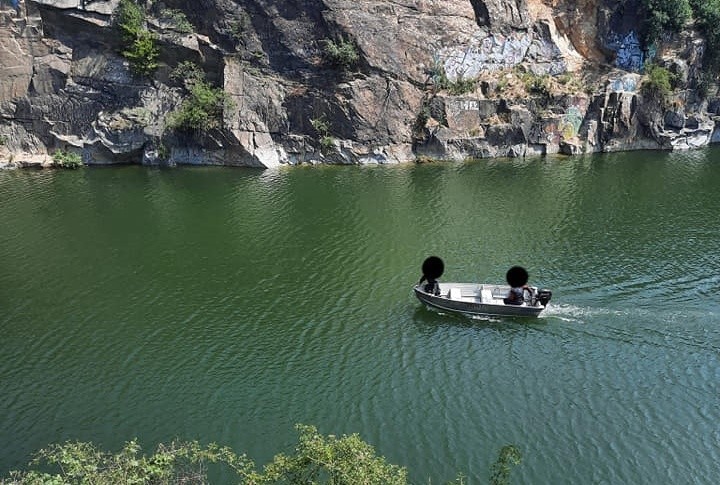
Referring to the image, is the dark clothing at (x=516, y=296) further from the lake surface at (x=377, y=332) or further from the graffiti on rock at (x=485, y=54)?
the graffiti on rock at (x=485, y=54)

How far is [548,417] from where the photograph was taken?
16453 millimetres

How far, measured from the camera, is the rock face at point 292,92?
149ft

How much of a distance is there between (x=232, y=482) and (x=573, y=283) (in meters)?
16.4

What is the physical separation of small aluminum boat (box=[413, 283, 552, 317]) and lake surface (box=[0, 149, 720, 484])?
53 centimetres

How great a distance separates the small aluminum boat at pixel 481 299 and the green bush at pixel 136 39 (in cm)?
3462

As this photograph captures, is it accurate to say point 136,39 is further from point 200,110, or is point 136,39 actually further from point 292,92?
point 292,92

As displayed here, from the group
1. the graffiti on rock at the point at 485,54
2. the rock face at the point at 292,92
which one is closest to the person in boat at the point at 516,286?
the rock face at the point at 292,92

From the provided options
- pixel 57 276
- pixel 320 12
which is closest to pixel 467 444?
pixel 57 276

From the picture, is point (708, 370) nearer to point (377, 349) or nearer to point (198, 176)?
point (377, 349)

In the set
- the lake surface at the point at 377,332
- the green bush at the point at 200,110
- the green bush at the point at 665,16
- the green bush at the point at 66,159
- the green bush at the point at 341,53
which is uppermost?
the green bush at the point at 665,16

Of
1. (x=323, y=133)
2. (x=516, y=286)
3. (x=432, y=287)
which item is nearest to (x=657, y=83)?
(x=323, y=133)

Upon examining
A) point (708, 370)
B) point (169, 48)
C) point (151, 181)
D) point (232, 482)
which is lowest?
point (232, 482)

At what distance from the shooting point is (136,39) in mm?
45094

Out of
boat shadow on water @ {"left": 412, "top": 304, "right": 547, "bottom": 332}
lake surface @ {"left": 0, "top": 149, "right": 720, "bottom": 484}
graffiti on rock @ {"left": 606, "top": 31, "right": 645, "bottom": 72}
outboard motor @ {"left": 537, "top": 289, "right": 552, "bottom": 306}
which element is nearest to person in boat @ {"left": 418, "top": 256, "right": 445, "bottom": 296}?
boat shadow on water @ {"left": 412, "top": 304, "right": 547, "bottom": 332}
